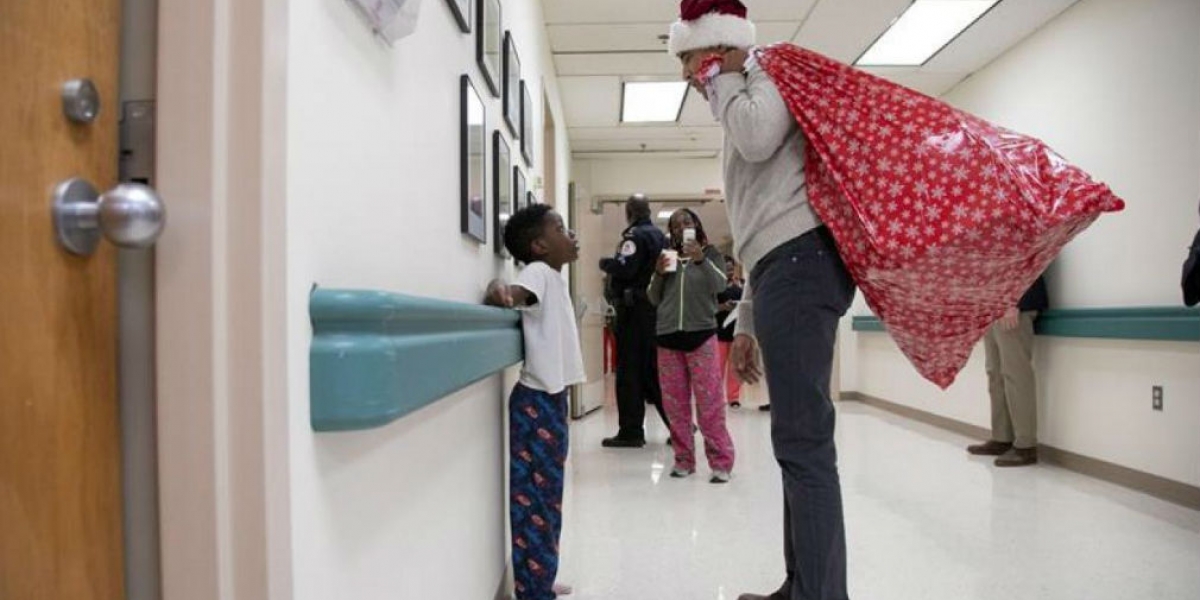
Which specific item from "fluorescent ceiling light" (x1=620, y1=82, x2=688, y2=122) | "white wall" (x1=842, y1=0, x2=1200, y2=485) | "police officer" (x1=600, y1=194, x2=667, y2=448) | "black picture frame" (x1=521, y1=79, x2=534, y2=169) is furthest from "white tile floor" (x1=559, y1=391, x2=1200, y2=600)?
"fluorescent ceiling light" (x1=620, y1=82, x2=688, y2=122)

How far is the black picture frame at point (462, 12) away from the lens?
133 cm

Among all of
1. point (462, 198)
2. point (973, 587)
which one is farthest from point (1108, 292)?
point (462, 198)

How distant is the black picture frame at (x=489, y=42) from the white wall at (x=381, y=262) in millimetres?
85

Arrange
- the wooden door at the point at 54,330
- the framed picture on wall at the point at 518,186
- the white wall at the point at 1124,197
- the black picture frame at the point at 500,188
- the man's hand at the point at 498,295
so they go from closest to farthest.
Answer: the wooden door at the point at 54,330 → the man's hand at the point at 498,295 → the black picture frame at the point at 500,188 → the framed picture on wall at the point at 518,186 → the white wall at the point at 1124,197

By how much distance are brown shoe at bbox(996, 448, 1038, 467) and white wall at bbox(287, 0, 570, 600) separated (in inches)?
125

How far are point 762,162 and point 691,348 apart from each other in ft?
6.40

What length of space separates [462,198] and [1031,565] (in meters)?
2.02

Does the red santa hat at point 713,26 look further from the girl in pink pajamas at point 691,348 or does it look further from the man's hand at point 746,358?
the girl in pink pajamas at point 691,348

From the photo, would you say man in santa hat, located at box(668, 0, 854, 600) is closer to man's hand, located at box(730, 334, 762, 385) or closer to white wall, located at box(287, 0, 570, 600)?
man's hand, located at box(730, 334, 762, 385)

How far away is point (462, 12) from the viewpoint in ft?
4.53

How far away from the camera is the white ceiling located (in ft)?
12.7

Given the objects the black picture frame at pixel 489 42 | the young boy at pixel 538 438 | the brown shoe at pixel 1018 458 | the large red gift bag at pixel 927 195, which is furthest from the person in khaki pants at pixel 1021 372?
the black picture frame at pixel 489 42

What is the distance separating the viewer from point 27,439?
1.52 feet

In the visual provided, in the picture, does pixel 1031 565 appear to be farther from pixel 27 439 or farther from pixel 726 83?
pixel 27 439
